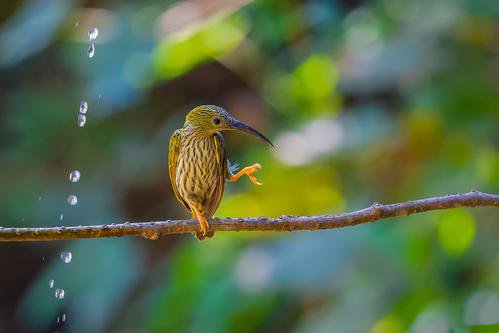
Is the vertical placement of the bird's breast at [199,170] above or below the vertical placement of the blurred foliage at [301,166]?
below

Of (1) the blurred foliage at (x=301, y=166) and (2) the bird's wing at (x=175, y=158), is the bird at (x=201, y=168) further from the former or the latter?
(1) the blurred foliage at (x=301, y=166)

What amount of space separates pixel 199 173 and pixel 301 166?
2216 millimetres

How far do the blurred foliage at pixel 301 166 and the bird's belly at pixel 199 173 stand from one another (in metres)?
1.42

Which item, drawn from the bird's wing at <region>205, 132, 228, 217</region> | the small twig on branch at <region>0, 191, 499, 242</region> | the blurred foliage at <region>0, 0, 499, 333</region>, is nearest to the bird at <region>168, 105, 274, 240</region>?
the bird's wing at <region>205, 132, 228, 217</region>

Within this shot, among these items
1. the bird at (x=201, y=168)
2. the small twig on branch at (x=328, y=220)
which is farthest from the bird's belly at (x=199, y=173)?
the small twig on branch at (x=328, y=220)

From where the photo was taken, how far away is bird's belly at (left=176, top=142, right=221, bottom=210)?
2.91 m

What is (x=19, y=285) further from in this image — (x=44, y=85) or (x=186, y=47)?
(x=186, y=47)

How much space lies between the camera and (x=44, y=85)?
25.0ft

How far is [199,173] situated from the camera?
293 cm

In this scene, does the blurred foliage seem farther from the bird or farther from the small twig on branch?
the small twig on branch

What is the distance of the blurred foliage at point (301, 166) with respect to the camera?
4629 millimetres

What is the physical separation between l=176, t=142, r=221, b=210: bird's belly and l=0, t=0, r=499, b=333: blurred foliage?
4.66 ft

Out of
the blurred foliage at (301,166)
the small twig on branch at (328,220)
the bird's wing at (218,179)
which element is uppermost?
the blurred foliage at (301,166)

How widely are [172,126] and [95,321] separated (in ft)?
4.53
